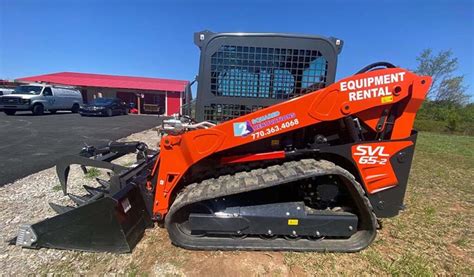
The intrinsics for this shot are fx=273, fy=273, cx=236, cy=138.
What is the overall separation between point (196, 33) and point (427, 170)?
7.09 metres

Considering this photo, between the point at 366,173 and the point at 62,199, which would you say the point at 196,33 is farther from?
the point at 62,199

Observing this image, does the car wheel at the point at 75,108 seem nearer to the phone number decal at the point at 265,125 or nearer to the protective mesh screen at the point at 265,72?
the protective mesh screen at the point at 265,72

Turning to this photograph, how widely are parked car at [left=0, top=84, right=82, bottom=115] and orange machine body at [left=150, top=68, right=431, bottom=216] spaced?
20.0 metres

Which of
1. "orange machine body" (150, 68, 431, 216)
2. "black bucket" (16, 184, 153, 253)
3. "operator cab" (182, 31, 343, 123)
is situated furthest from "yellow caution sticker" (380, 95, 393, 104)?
"black bucket" (16, 184, 153, 253)

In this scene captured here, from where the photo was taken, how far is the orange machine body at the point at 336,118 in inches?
104

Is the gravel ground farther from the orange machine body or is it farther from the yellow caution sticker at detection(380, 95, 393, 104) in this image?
the yellow caution sticker at detection(380, 95, 393, 104)

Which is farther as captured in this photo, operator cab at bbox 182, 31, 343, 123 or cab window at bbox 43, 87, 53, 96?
cab window at bbox 43, 87, 53, 96

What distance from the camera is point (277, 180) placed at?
262cm

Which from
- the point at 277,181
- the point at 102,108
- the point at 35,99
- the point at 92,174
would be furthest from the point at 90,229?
the point at 102,108

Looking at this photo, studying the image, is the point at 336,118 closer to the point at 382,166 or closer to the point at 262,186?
the point at 382,166

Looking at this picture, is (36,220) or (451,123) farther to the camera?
(451,123)

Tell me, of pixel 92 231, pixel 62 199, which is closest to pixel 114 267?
pixel 92 231

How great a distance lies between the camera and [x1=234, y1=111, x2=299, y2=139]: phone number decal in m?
2.67

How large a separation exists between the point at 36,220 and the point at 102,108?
66.0 ft
